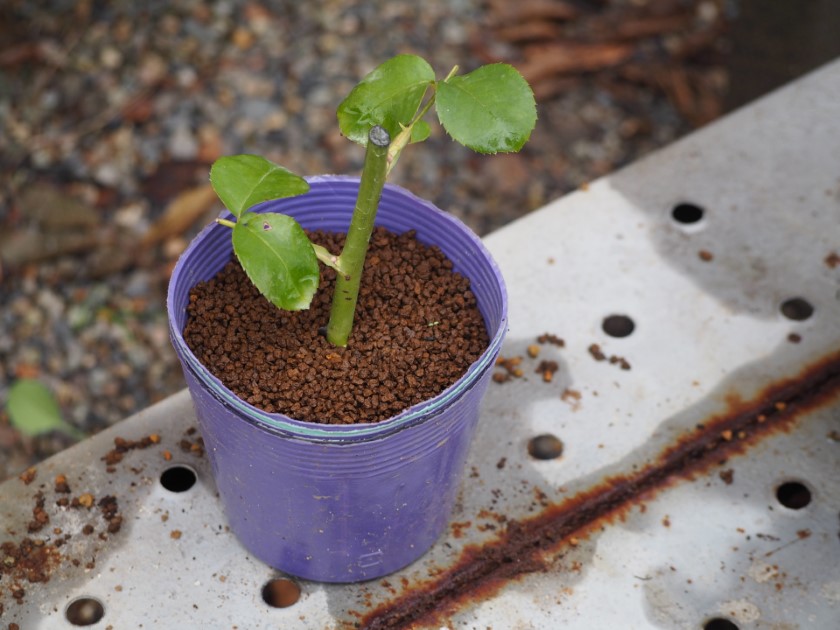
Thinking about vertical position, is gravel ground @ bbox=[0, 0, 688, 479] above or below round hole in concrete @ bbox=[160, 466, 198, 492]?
below

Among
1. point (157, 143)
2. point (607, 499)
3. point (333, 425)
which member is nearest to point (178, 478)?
point (333, 425)

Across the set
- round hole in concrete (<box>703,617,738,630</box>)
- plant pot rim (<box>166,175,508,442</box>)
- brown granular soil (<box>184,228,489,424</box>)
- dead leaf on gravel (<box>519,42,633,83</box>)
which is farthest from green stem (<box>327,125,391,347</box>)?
dead leaf on gravel (<box>519,42,633,83</box>)

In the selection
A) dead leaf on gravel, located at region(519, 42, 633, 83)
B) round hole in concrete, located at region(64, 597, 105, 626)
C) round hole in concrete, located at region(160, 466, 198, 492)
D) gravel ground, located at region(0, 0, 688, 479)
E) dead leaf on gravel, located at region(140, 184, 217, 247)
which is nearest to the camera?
round hole in concrete, located at region(64, 597, 105, 626)

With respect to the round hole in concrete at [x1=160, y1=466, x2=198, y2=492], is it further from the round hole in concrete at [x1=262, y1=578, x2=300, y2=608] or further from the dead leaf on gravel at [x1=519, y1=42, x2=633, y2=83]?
the dead leaf on gravel at [x1=519, y1=42, x2=633, y2=83]

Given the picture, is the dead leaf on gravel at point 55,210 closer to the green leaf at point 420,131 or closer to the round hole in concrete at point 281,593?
the round hole in concrete at point 281,593

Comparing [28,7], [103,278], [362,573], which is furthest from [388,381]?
[28,7]

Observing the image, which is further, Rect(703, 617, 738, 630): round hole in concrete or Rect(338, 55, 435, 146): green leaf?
Rect(703, 617, 738, 630): round hole in concrete

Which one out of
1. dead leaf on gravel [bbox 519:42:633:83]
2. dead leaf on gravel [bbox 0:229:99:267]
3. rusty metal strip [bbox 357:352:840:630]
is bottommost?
dead leaf on gravel [bbox 0:229:99:267]

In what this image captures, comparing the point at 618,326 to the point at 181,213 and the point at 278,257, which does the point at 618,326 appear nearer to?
the point at 278,257
